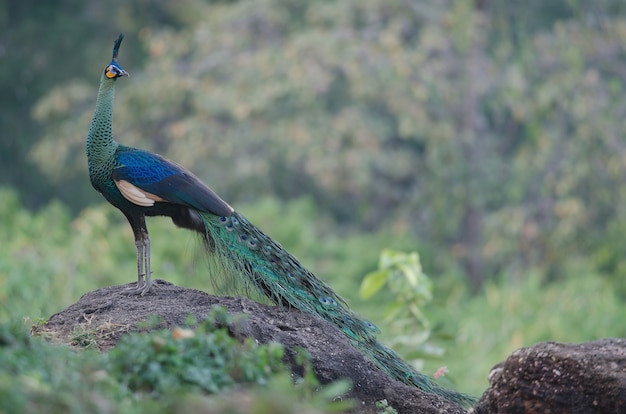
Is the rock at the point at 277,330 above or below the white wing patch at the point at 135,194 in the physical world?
below

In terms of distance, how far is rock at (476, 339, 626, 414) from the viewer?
14.4ft

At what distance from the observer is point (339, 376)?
192 inches

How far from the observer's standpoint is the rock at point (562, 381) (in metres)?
4.38

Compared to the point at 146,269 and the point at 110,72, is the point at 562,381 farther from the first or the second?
the point at 110,72

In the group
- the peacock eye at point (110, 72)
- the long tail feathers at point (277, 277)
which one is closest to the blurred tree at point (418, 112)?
the peacock eye at point (110, 72)

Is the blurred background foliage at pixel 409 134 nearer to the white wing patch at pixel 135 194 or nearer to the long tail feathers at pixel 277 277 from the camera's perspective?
the long tail feathers at pixel 277 277

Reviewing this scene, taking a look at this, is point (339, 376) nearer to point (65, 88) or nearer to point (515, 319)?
point (515, 319)

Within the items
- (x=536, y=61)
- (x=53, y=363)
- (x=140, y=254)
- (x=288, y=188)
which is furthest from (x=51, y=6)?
(x=53, y=363)

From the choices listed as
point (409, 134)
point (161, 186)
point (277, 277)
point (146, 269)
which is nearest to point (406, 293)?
point (277, 277)

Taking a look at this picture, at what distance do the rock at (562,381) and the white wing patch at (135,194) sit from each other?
1.96 meters

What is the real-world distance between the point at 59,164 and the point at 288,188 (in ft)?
13.1

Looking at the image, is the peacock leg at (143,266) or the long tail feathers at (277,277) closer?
the long tail feathers at (277,277)

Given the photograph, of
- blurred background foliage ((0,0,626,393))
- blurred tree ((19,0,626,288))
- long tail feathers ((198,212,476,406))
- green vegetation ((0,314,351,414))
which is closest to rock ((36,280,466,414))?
long tail feathers ((198,212,476,406))

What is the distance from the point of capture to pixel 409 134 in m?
16.6
